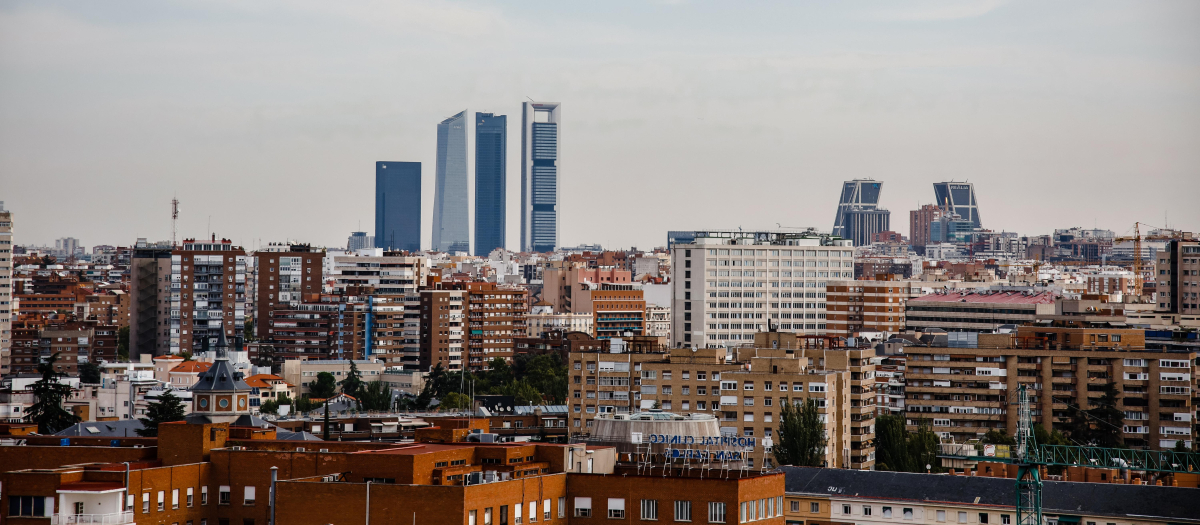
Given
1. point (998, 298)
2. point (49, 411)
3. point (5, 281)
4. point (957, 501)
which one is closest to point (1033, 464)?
point (957, 501)

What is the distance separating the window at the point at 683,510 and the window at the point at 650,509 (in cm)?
36

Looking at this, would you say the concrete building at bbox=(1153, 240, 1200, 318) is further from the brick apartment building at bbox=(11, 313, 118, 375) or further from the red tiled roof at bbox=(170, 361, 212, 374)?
the brick apartment building at bbox=(11, 313, 118, 375)

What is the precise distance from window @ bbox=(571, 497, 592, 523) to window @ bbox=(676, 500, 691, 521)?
1.52 metres

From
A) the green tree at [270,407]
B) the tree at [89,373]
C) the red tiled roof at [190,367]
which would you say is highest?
the red tiled roof at [190,367]

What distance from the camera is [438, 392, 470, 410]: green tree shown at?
71.8 metres

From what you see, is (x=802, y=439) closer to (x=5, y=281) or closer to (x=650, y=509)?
(x=650, y=509)

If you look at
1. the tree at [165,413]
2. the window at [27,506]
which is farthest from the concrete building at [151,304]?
the window at [27,506]

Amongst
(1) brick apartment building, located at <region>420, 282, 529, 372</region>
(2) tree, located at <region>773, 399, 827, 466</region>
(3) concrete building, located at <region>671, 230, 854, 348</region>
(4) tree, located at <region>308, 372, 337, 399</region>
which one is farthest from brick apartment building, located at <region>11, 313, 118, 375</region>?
(2) tree, located at <region>773, 399, 827, 466</region>

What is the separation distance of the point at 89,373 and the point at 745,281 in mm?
37481

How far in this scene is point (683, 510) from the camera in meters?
27.0

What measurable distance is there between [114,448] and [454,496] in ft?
27.4

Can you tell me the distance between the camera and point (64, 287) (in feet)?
442

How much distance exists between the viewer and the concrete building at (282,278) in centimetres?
11000

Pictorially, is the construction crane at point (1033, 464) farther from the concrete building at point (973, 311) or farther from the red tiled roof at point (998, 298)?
the red tiled roof at point (998, 298)
